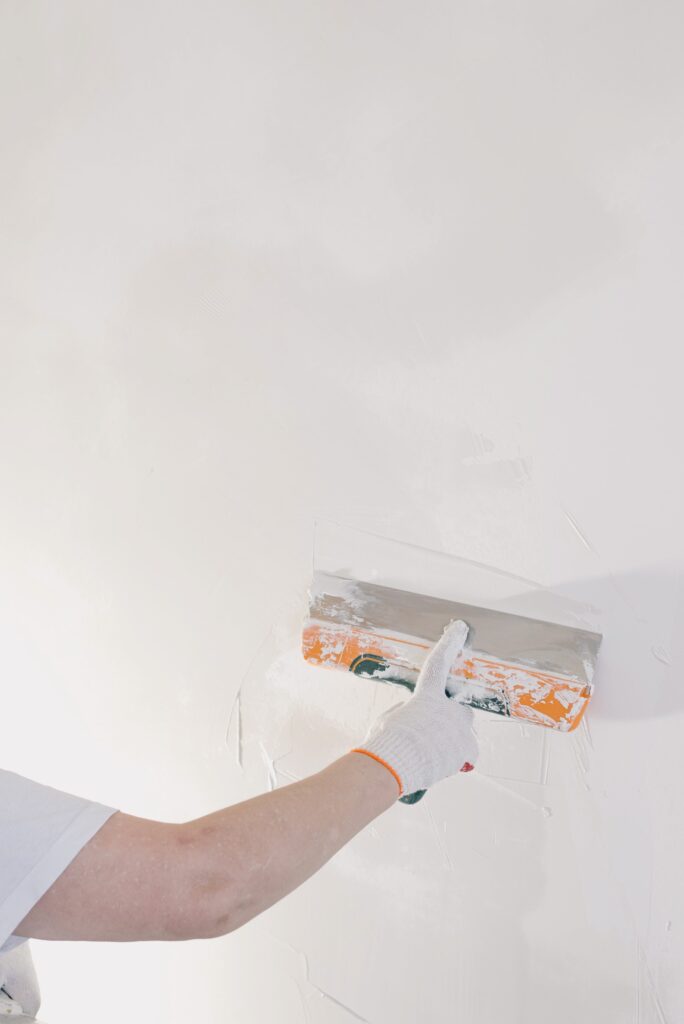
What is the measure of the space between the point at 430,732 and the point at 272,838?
27 centimetres

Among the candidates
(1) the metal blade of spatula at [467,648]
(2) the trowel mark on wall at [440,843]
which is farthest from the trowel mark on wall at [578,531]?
(2) the trowel mark on wall at [440,843]

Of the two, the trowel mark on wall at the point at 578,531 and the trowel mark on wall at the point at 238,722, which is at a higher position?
the trowel mark on wall at the point at 578,531

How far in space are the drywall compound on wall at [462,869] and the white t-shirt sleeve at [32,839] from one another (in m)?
0.59

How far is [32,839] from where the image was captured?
3.14 feet

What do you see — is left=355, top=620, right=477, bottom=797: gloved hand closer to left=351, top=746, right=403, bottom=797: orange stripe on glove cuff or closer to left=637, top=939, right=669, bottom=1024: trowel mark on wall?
left=351, top=746, right=403, bottom=797: orange stripe on glove cuff

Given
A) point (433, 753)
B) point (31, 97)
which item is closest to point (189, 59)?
point (31, 97)

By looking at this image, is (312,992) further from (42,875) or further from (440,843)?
(42,875)

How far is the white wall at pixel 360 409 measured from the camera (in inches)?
44.8

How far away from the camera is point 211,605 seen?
1.63 meters

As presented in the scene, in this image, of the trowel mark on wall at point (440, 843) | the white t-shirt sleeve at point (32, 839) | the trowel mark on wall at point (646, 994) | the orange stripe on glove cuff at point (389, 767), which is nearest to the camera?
the white t-shirt sleeve at point (32, 839)

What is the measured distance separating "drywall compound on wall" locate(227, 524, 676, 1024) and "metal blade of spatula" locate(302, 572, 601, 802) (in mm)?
36

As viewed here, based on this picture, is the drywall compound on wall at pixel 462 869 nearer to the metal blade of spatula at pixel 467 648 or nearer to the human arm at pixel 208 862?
the metal blade of spatula at pixel 467 648

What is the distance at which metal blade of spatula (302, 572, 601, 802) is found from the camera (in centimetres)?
120

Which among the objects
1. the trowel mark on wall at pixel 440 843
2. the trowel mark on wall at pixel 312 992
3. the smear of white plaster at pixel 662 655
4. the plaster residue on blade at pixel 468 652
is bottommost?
the trowel mark on wall at pixel 312 992
